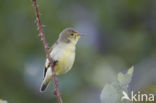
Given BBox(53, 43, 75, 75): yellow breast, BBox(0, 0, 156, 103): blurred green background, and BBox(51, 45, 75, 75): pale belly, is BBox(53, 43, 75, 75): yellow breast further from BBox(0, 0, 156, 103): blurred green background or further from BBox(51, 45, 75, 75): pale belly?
BBox(0, 0, 156, 103): blurred green background

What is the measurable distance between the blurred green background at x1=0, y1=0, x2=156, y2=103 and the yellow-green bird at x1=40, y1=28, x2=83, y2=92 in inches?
37.5

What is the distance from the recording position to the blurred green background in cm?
508

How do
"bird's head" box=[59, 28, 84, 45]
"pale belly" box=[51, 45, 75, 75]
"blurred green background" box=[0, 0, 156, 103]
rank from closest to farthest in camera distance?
"pale belly" box=[51, 45, 75, 75] < "bird's head" box=[59, 28, 84, 45] < "blurred green background" box=[0, 0, 156, 103]

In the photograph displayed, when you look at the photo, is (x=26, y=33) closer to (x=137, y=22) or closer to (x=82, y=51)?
(x=82, y=51)

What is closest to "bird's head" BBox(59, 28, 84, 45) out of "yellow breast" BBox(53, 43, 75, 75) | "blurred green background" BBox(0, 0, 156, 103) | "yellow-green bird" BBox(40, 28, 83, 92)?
"yellow-green bird" BBox(40, 28, 83, 92)

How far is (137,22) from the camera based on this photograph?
6.21m

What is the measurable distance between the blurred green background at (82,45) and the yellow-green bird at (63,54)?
0.95 m

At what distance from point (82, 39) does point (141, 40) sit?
65 centimetres

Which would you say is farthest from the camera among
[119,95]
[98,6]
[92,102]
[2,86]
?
[98,6]

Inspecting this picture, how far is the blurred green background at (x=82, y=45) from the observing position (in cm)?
508

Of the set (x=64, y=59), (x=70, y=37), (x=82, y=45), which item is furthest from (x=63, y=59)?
(x=82, y=45)

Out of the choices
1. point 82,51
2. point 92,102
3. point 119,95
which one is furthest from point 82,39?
point 119,95

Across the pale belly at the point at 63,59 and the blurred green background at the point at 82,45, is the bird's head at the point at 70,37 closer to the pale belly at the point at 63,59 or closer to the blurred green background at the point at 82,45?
the pale belly at the point at 63,59

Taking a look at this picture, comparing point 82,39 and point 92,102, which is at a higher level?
point 82,39
